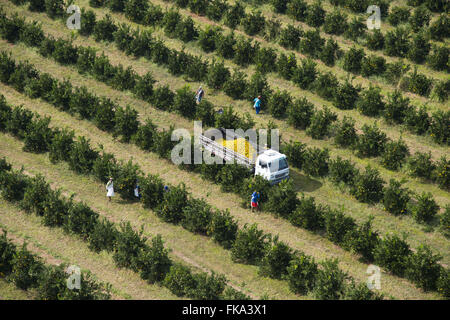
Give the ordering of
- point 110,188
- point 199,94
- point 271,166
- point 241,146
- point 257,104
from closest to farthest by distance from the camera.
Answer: point 271,166 → point 110,188 → point 241,146 → point 257,104 → point 199,94

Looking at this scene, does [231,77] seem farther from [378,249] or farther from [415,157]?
[378,249]

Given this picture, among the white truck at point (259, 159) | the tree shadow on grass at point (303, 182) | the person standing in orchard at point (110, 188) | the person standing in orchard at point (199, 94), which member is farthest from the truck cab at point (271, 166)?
the person standing in orchard at point (199, 94)

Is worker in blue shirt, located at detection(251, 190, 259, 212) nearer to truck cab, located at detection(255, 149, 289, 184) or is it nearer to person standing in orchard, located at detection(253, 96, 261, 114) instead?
truck cab, located at detection(255, 149, 289, 184)

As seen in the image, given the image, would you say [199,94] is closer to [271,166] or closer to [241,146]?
[241,146]

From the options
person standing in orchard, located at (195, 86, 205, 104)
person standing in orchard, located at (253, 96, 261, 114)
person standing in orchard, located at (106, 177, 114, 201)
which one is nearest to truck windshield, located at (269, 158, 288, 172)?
person standing in orchard, located at (253, 96, 261, 114)

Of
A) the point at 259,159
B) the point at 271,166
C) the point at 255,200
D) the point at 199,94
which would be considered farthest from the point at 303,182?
the point at 199,94

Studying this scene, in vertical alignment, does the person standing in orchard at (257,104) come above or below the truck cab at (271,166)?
above

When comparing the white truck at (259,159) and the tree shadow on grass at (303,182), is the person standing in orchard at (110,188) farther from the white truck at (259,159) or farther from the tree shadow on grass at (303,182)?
the tree shadow on grass at (303,182)
